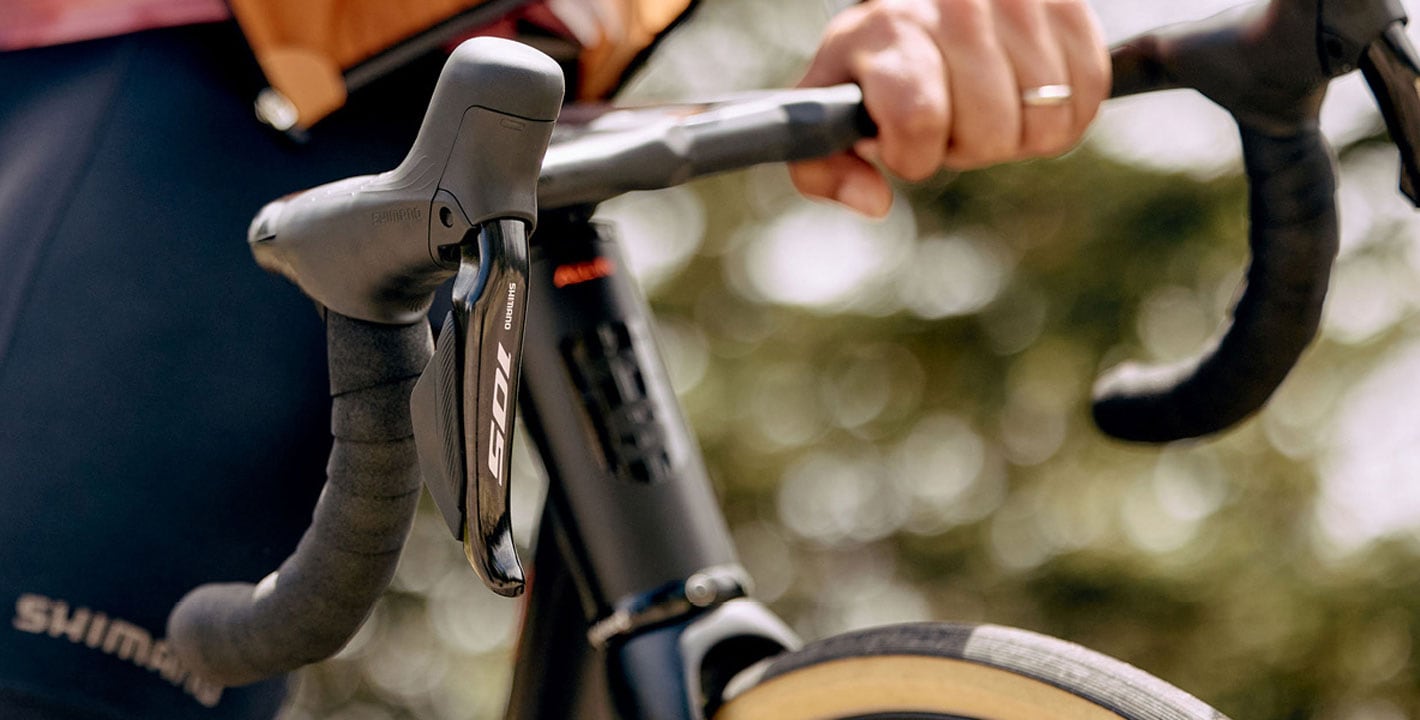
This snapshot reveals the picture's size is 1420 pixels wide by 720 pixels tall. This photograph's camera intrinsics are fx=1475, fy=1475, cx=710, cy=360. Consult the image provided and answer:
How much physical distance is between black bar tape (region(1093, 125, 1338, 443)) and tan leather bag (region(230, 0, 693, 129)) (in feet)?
1.71

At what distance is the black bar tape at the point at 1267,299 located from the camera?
93 centimetres

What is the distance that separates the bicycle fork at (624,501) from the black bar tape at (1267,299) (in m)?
0.33

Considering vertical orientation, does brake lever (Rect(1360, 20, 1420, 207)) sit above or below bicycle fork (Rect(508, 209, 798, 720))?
above

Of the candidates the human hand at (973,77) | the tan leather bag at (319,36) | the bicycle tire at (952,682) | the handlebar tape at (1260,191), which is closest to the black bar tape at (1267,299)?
the handlebar tape at (1260,191)

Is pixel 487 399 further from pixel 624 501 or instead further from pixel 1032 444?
pixel 1032 444

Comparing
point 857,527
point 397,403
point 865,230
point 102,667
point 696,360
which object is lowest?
point 102,667

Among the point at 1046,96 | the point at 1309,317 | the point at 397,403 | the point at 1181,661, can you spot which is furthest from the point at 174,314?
the point at 1181,661

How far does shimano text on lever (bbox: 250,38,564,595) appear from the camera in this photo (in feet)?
1.90

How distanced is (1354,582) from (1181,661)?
639 millimetres

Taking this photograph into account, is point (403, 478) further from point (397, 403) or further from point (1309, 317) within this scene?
point (1309, 317)

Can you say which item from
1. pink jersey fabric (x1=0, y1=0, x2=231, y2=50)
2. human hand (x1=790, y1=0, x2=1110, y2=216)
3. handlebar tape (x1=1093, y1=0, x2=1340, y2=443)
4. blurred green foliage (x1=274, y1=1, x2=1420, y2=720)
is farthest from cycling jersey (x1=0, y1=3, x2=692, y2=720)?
blurred green foliage (x1=274, y1=1, x2=1420, y2=720)

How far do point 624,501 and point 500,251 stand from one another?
288mm

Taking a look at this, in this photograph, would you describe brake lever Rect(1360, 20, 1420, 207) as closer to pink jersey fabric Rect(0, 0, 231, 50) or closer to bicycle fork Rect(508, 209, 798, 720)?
bicycle fork Rect(508, 209, 798, 720)

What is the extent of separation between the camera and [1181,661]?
517 cm
